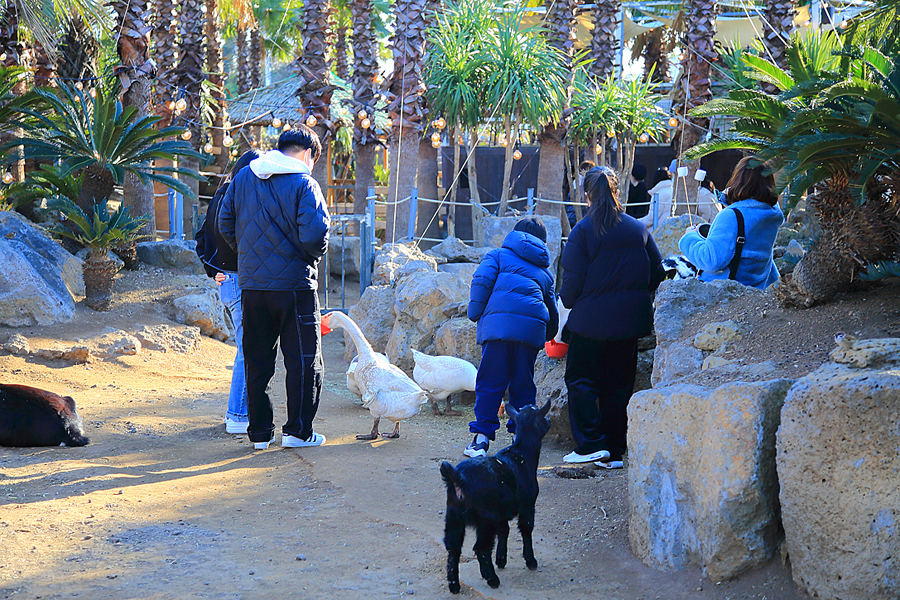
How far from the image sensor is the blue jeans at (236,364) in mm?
5117

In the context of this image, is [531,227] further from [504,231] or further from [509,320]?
[504,231]

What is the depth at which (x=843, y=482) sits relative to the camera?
8.50 ft

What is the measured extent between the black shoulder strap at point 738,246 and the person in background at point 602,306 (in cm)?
52

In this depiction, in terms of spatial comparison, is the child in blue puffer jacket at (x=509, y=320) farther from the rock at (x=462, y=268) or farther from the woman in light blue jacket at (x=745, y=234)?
the rock at (x=462, y=268)

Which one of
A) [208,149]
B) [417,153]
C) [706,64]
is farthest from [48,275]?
[208,149]

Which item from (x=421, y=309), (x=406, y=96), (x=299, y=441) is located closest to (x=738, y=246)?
(x=299, y=441)

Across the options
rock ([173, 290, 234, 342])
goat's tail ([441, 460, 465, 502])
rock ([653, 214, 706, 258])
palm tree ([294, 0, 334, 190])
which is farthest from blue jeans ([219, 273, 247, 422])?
palm tree ([294, 0, 334, 190])

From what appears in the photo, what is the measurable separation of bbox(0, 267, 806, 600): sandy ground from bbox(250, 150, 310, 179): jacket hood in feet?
5.73

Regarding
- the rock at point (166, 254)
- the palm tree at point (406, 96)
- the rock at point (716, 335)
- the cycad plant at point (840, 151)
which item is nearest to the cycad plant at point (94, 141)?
the rock at point (166, 254)

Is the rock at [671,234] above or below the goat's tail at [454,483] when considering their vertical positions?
above

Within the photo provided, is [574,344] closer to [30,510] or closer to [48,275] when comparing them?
[30,510]

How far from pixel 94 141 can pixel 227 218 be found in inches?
236

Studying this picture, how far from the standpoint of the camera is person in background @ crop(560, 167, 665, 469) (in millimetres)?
4535

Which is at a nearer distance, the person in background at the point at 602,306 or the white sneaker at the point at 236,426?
the person in background at the point at 602,306
